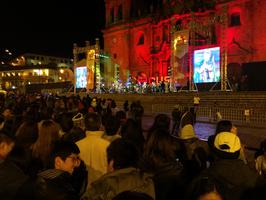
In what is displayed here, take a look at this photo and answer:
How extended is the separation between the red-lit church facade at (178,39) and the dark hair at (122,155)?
71.8ft

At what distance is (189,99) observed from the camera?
25.0m

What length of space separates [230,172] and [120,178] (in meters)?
1.15

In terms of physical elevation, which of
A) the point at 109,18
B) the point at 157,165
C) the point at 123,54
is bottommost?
the point at 157,165

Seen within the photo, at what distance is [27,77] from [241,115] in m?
67.8

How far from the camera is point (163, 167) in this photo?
3521 millimetres

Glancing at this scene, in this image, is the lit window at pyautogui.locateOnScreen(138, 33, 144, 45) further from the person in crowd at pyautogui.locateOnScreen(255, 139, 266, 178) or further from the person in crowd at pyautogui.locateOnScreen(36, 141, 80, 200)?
the person in crowd at pyautogui.locateOnScreen(36, 141, 80, 200)

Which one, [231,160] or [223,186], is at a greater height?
[231,160]

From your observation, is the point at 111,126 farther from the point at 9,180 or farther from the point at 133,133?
the point at 9,180

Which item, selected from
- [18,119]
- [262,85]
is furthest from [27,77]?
[18,119]

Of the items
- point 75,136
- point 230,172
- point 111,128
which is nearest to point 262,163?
point 230,172

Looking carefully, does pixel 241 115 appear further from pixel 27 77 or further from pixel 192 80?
pixel 27 77

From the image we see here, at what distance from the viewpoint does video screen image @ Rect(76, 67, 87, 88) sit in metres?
38.2

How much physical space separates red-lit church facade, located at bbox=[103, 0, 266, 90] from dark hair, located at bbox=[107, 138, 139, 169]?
861 inches

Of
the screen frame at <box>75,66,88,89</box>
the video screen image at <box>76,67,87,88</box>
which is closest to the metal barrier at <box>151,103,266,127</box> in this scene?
the screen frame at <box>75,66,88,89</box>
